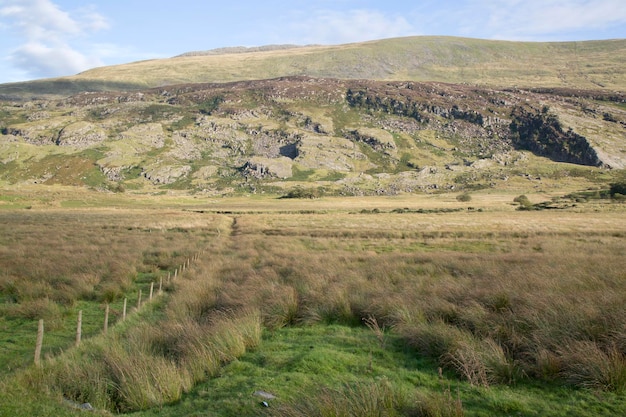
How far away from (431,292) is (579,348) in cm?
485

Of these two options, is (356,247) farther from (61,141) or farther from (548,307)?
(61,141)

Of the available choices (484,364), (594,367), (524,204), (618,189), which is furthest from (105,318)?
(618,189)

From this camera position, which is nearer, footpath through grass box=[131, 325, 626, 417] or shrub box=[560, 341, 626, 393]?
footpath through grass box=[131, 325, 626, 417]

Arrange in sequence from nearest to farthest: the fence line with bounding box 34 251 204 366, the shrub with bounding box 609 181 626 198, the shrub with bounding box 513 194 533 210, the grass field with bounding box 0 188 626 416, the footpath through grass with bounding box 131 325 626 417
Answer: the footpath through grass with bounding box 131 325 626 417
the grass field with bounding box 0 188 626 416
the fence line with bounding box 34 251 204 366
the shrub with bounding box 513 194 533 210
the shrub with bounding box 609 181 626 198

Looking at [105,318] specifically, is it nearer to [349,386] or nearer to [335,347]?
[335,347]

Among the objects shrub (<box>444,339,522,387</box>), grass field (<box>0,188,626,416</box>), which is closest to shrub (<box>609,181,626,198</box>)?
grass field (<box>0,188,626,416</box>)

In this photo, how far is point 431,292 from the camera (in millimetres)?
11016

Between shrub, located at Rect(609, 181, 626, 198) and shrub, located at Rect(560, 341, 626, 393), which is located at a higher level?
shrub, located at Rect(560, 341, 626, 393)

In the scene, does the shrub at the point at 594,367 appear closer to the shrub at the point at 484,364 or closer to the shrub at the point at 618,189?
the shrub at the point at 484,364

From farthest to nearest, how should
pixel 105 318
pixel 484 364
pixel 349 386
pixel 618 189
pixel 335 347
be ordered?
pixel 618 189 < pixel 105 318 < pixel 335 347 < pixel 484 364 < pixel 349 386

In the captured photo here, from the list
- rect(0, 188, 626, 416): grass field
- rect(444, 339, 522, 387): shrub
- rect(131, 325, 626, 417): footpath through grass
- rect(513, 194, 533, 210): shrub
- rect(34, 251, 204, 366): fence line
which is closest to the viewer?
rect(131, 325, 626, 417): footpath through grass

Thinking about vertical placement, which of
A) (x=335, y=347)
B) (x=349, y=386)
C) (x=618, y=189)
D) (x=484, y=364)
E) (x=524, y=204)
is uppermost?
(x=349, y=386)

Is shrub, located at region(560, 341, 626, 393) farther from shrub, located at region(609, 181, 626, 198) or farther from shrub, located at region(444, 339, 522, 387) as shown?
shrub, located at region(609, 181, 626, 198)

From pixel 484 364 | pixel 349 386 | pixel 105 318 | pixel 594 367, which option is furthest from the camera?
pixel 105 318
